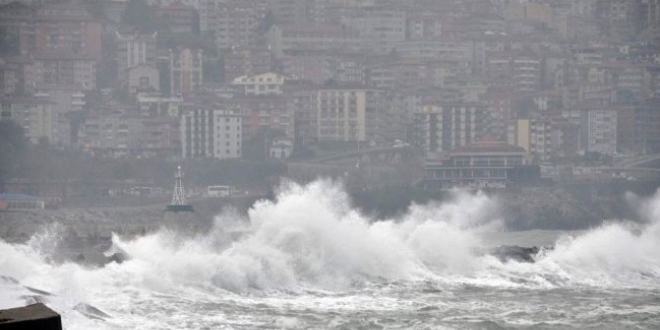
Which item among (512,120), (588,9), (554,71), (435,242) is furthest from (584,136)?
(435,242)

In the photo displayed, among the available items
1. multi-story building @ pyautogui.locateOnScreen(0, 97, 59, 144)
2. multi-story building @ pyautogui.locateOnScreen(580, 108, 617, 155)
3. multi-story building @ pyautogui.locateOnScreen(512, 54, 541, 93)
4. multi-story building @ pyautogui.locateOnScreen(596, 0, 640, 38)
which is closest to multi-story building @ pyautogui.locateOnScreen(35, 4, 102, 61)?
multi-story building @ pyautogui.locateOnScreen(0, 97, 59, 144)

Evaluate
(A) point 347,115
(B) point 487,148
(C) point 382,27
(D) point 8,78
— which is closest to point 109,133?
(D) point 8,78

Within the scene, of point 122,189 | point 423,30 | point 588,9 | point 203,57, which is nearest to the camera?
point 122,189


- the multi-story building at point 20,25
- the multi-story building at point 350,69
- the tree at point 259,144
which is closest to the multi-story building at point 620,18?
the multi-story building at point 350,69

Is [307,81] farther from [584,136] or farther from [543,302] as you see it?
[543,302]

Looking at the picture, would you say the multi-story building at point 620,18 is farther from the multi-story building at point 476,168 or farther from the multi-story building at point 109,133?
the multi-story building at point 109,133

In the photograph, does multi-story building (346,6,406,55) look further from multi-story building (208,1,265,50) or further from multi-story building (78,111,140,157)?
multi-story building (78,111,140,157)
